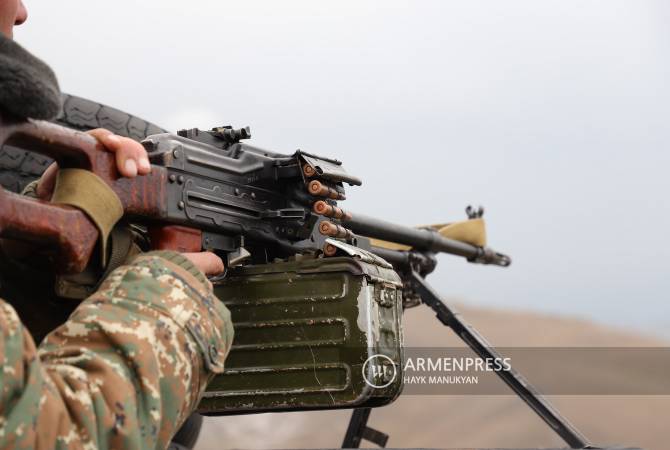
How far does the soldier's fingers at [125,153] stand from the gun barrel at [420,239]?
1544mm

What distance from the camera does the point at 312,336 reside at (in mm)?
2076

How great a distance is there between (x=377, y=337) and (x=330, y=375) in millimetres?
132

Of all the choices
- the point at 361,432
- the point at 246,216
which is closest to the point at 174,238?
the point at 246,216

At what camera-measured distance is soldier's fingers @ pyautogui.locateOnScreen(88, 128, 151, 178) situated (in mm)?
1552

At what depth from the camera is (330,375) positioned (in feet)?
6.69

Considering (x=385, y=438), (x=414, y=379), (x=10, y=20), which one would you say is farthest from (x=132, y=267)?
(x=385, y=438)

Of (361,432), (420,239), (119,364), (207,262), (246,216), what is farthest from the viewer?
(420,239)

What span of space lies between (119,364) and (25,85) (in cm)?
37

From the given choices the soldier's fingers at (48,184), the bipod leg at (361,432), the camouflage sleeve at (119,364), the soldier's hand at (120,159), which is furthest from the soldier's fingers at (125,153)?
the bipod leg at (361,432)

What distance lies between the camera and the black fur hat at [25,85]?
1.12 m

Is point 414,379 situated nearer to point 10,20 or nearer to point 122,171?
point 122,171

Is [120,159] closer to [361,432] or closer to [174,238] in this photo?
[174,238]

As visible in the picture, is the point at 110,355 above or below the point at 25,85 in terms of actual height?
below

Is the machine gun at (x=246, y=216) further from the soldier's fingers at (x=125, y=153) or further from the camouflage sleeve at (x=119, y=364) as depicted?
the camouflage sleeve at (x=119, y=364)
